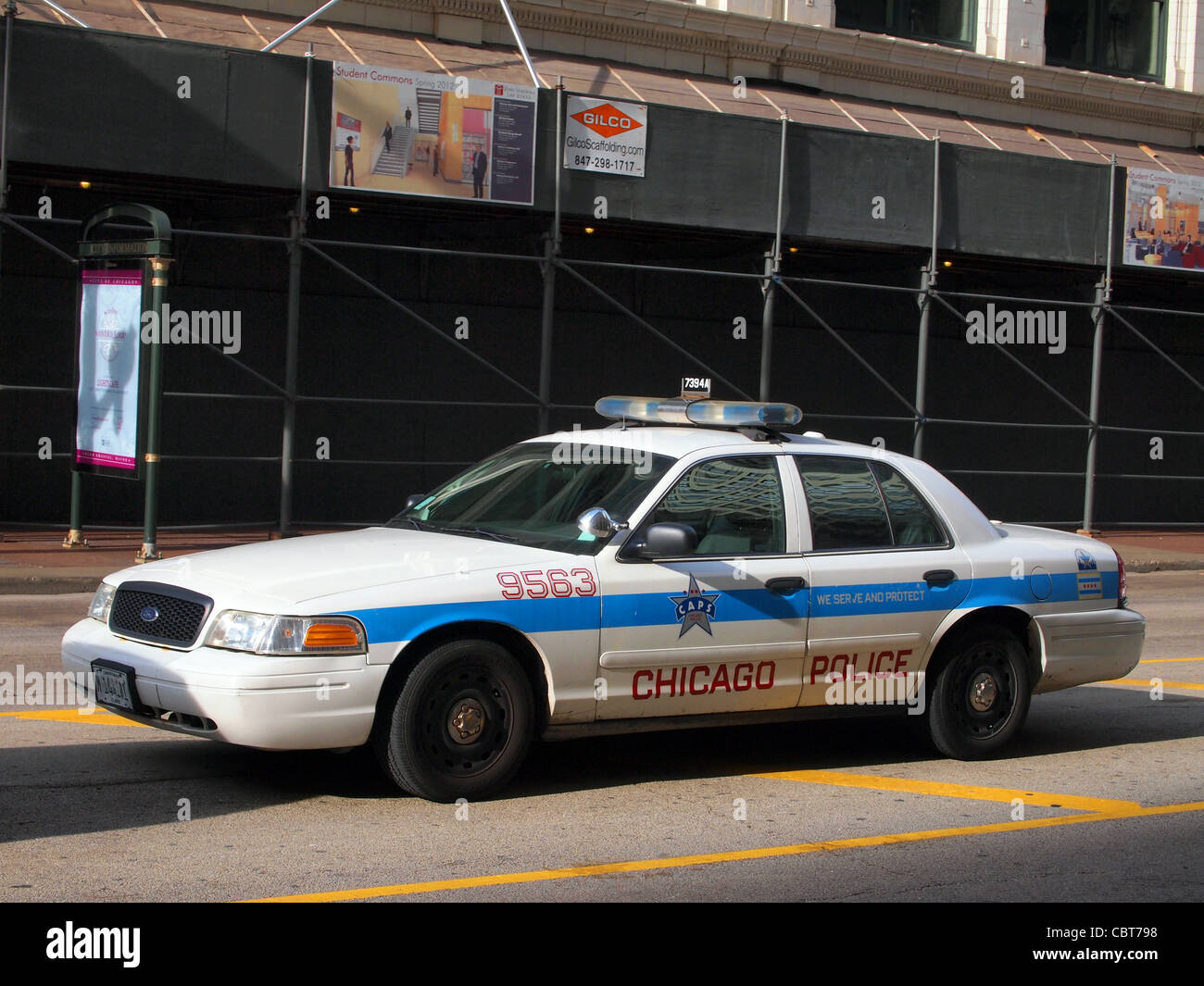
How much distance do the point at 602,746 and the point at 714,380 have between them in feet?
42.6

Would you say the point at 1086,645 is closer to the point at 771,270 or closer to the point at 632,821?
the point at 632,821

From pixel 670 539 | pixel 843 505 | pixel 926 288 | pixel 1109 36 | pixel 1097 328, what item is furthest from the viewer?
pixel 1109 36

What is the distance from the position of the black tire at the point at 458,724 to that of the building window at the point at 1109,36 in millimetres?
22594

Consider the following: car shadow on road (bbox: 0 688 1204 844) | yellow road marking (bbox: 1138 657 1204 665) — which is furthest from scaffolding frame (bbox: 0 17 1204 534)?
car shadow on road (bbox: 0 688 1204 844)

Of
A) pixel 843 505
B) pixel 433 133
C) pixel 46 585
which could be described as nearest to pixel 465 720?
pixel 843 505

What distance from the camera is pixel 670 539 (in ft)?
21.5

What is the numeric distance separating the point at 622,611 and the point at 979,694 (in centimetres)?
219

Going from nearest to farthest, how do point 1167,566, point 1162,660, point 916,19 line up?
1. point 1162,660
2. point 1167,566
3. point 916,19

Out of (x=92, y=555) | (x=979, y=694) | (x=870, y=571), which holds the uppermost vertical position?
(x=870, y=571)

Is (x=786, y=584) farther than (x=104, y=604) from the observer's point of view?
Yes

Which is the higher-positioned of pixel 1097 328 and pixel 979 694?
pixel 1097 328

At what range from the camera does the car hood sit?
6.16m

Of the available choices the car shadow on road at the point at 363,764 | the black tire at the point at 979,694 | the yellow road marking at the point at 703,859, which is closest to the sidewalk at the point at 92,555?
the car shadow on road at the point at 363,764

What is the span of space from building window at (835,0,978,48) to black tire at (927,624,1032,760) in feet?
58.9
